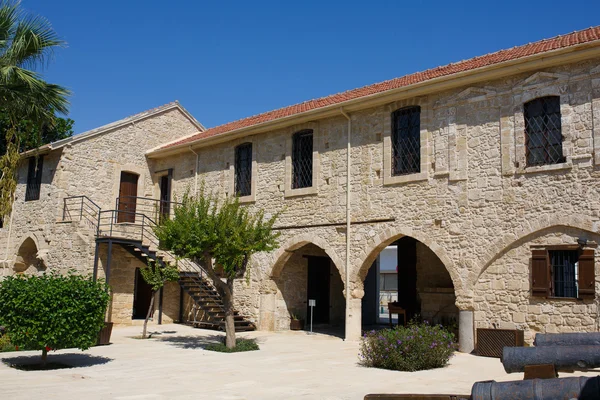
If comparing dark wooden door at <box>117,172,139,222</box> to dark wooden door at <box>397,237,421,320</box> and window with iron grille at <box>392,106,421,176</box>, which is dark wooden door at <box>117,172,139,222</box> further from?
window with iron grille at <box>392,106,421,176</box>

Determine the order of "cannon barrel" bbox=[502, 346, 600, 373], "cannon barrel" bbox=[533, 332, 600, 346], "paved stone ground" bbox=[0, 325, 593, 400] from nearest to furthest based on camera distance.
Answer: "cannon barrel" bbox=[502, 346, 600, 373] → "cannon barrel" bbox=[533, 332, 600, 346] → "paved stone ground" bbox=[0, 325, 593, 400]

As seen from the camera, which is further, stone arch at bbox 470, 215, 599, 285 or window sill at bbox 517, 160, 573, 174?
window sill at bbox 517, 160, 573, 174

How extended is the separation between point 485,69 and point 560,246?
4031 millimetres

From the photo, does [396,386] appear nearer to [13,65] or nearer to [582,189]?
[582,189]

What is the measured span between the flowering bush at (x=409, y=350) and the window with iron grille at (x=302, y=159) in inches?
253

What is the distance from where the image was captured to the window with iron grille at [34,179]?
66.6ft

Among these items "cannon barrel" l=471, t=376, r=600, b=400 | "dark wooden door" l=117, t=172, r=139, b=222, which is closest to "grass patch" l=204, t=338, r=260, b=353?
"dark wooden door" l=117, t=172, r=139, b=222

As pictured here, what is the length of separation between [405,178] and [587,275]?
15.0 ft

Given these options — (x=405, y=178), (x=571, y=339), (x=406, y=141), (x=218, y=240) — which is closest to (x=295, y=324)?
(x=218, y=240)

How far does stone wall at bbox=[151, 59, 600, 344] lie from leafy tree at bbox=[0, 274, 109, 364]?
5.54 meters

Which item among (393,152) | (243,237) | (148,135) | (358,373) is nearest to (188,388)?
(358,373)

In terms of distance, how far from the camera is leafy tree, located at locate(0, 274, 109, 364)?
31.6ft

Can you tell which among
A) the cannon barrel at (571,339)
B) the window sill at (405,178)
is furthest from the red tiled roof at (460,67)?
the cannon barrel at (571,339)

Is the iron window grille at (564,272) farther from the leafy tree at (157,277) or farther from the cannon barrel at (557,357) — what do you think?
the leafy tree at (157,277)
